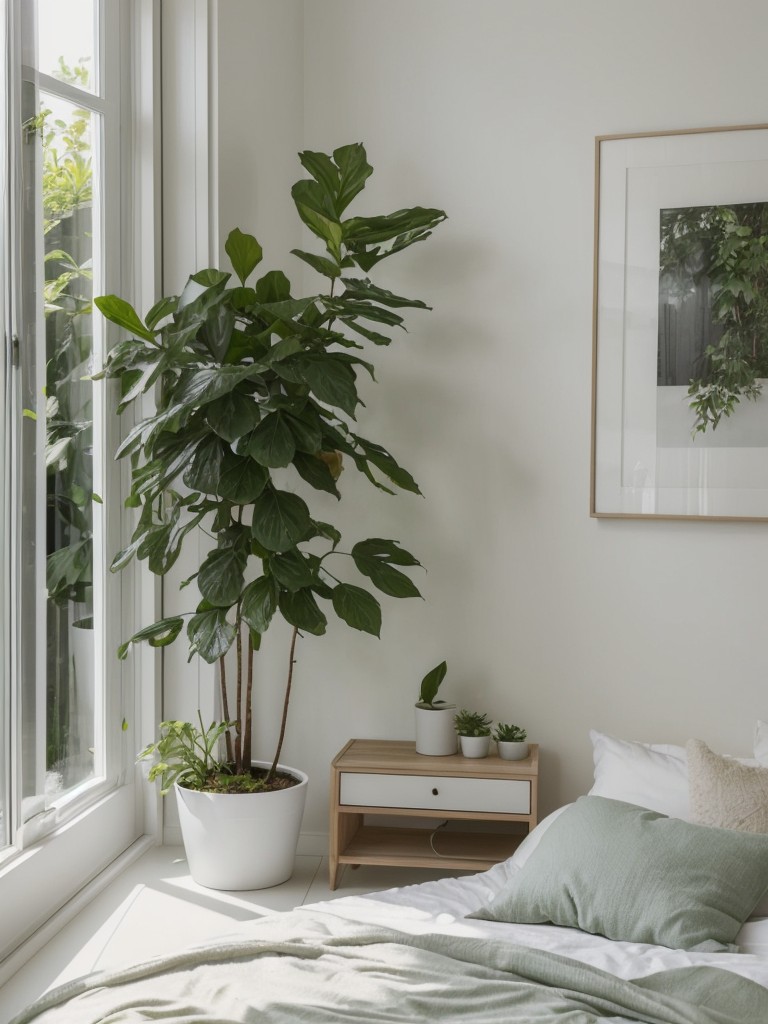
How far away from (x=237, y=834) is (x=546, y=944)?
3.23 ft

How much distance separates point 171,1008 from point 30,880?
0.89 m

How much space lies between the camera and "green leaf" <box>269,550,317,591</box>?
2500 mm

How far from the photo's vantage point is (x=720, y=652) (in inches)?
113

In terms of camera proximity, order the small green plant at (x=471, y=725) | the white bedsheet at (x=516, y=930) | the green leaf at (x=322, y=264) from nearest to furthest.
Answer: the white bedsheet at (x=516, y=930), the green leaf at (x=322, y=264), the small green plant at (x=471, y=725)

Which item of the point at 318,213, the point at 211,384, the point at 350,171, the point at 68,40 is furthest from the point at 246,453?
Answer: the point at 68,40

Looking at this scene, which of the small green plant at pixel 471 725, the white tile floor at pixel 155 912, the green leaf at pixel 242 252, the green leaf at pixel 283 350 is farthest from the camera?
the small green plant at pixel 471 725

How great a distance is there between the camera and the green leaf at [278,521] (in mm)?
2422

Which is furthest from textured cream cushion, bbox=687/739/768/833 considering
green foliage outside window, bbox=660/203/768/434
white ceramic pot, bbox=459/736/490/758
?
green foliage outside window, bbox=660/203/768/434

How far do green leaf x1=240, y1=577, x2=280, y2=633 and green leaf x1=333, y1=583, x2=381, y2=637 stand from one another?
0.72 ft

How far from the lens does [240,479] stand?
246 centimetres

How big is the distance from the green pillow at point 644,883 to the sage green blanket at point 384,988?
0.79 feet

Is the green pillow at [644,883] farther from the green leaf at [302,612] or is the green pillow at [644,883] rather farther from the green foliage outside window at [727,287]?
the green foliage outside window at [727,287]

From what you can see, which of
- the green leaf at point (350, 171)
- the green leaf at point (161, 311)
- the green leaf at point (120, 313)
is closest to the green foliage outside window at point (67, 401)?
the green leaf at point (120, 313)

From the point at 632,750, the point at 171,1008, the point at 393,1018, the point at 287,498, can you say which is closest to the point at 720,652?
the point at 632,750
